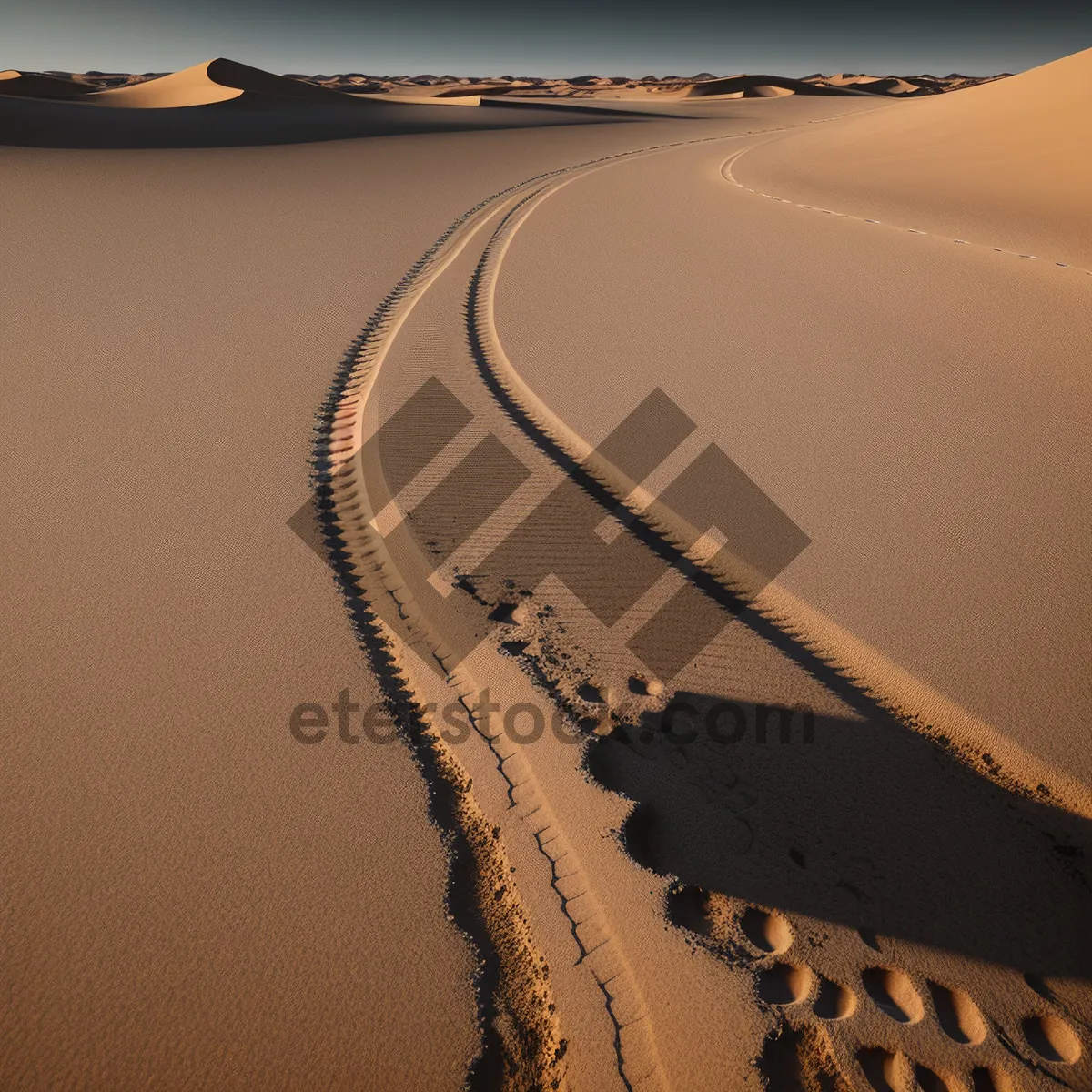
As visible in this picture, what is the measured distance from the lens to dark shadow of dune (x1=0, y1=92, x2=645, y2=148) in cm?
1595

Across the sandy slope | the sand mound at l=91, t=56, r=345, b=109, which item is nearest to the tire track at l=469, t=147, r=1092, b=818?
the sandy slope

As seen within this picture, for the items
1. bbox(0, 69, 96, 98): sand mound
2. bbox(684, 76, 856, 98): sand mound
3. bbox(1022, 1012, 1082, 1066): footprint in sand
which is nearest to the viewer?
bbox(1022, 1012, 1082, 1066): footprint in sand

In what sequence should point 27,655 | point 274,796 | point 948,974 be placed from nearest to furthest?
1. point 948,974
2. point 274,796
3. point 27,655

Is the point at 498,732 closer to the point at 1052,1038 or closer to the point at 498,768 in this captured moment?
the point at 498,768

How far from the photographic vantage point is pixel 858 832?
2430mm

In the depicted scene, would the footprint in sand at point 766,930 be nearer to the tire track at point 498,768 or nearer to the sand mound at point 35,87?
the tire track at point 498,768

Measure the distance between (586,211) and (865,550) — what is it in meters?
8.22

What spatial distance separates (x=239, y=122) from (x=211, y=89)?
6.48 m

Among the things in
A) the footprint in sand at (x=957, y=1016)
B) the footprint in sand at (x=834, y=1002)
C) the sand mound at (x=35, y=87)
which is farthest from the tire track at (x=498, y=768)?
the sand mound at (x=35, y=87)

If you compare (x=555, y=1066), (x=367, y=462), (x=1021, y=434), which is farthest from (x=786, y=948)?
(x=1021, y=434)

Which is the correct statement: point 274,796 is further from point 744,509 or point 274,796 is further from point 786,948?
point 744,509

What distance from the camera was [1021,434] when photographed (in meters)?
4.38

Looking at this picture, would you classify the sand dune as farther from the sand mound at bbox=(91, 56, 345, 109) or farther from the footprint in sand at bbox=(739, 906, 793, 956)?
the sand mound at bbox=(91, 56, 345, 109)

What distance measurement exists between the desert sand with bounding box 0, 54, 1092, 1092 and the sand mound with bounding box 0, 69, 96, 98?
23.9 metres
